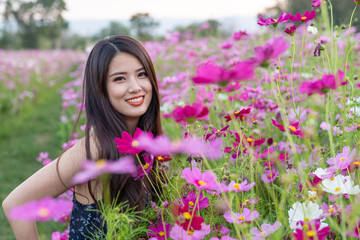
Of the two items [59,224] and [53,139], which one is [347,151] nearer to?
[59,224]

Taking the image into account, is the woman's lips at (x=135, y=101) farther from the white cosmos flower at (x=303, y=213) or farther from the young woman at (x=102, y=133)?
the white cosmos flower at (x=303, y=213)

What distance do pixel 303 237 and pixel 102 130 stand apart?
816 millimetres

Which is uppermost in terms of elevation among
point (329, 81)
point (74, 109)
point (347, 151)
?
point (329, 81)

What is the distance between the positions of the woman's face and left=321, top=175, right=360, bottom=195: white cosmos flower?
0.74 meters

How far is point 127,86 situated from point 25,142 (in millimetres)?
2854

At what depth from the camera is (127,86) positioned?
1.35m

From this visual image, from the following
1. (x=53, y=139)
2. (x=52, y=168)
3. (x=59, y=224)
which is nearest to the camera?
(x=52, y=168)

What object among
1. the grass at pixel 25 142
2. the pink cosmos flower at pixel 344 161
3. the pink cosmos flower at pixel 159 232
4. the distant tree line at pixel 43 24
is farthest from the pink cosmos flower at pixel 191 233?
the distant tree line at pixel 43 24

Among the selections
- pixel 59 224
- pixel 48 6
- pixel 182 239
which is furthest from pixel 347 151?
pixel 48 6

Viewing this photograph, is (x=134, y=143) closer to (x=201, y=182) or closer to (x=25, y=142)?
(x=201, y=182)

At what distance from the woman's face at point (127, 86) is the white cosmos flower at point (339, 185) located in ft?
2.41

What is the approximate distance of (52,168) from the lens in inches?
49.0

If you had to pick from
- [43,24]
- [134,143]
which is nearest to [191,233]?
[134,143]

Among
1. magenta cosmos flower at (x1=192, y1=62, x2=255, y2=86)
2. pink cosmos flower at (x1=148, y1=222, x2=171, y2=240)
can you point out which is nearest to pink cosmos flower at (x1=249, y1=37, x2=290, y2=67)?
magenta cosmos flower at (x1=192, y1=62, x2=255, y2=86)
